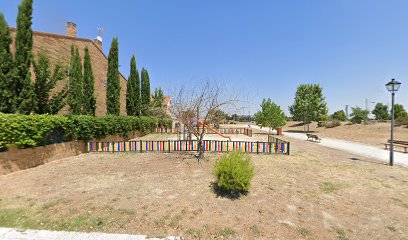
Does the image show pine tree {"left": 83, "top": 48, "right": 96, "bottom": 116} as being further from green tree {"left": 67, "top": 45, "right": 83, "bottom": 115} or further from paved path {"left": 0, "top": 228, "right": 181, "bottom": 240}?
paved path {"left": 0, "top": 228, "right": 181, "bottom": 240}

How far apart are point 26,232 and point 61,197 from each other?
1392 millimetres

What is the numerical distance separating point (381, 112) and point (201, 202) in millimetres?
62934

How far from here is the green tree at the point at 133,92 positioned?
61.5 feet

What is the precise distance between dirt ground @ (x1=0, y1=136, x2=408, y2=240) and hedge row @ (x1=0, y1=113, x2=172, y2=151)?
1300mm

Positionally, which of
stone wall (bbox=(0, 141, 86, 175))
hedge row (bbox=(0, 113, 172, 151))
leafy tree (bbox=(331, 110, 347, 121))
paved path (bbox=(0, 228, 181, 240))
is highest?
leafy tree (bbox=(331, 110, 347, 121))

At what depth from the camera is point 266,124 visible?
2644cm

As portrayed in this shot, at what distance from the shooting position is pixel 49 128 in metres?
7.73

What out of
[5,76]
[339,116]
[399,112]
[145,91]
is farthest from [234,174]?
[339,116]

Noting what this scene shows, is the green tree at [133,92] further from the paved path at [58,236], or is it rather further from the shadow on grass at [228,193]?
the paved path at [58,236]

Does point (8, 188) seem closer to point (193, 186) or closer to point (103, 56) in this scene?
point (193, 186)

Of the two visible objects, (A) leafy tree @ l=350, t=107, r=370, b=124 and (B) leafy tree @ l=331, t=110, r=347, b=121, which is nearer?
(A) leafy tree @ l=350, t=107, r=370, b=124

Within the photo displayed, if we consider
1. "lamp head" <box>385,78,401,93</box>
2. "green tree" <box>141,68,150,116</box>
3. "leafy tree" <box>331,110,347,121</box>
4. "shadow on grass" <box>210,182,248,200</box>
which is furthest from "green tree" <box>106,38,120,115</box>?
"leafy tree" <box>331,110,347,121</box>

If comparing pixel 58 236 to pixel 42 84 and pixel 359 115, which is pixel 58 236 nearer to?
pixel 42 84

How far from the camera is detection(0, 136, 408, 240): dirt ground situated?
12.1 feet
